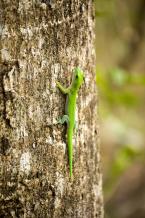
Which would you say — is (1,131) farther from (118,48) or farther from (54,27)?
(118,48)

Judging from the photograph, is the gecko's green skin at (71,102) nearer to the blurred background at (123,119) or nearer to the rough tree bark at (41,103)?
the rough tree bark at (41,103)

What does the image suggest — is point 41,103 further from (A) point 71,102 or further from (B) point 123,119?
(B) point 123,119

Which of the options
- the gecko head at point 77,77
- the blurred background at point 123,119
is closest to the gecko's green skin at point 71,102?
the gecko head at point 77,77

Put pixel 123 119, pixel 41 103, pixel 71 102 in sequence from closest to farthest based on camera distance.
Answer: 1. pixel 41 103
2. pixel 71 102
3. pixel 123 119

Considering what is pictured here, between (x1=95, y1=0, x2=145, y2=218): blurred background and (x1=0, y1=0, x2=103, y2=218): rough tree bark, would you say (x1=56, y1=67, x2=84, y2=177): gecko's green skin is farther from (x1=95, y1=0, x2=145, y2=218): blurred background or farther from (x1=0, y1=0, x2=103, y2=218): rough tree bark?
(x1=95, y1=0, x2=145, y2=218): blurred background

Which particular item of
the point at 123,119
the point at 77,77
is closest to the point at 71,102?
the point at 77,77

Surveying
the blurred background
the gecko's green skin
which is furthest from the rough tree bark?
the blurred background

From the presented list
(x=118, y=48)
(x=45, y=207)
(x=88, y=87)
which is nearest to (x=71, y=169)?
(x=45, y=207)
